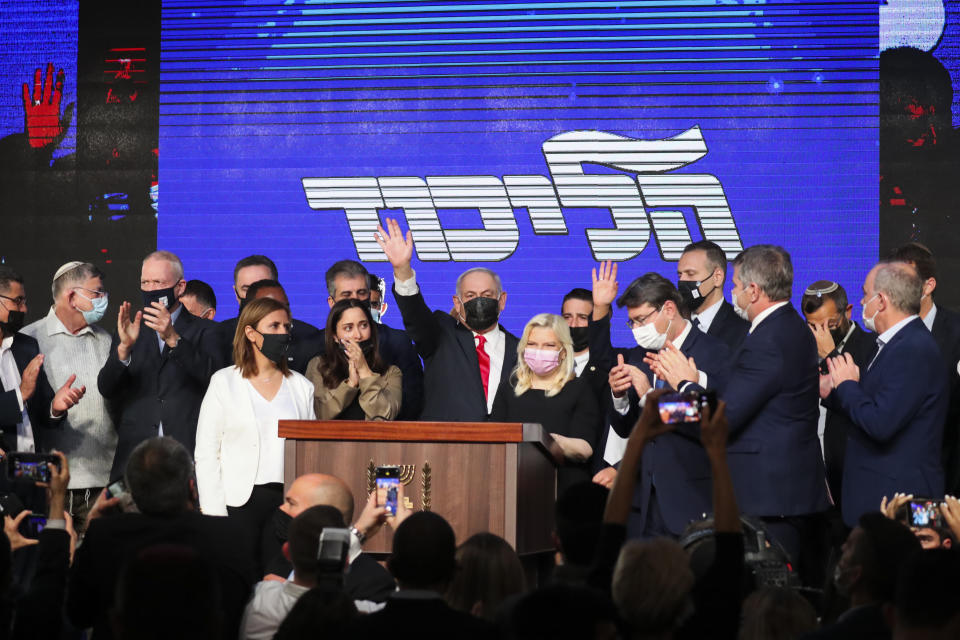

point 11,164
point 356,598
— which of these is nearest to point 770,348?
point 356,598

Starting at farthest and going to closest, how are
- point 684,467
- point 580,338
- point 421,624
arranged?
1. point 580,338
2. point 684,467
3. point 421,624

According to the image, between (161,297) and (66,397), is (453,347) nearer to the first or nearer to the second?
(161,297)

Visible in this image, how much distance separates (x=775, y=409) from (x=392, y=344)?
1989mm

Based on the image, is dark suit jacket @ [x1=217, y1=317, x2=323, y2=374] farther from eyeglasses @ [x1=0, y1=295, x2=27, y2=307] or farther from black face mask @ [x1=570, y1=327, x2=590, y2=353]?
black face mask @ [x1=570, y1=327, x2=590, y2=353]

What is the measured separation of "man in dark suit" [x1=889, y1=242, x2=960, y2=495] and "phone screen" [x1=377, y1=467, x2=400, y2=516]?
273 cm

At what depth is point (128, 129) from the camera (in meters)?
7.83

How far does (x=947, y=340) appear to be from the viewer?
5941 millimetres

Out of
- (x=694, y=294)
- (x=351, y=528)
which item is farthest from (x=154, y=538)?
(x=694, y=294)

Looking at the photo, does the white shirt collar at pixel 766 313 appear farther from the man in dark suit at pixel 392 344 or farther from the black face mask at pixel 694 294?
the man in dark suit at pixel 392 344

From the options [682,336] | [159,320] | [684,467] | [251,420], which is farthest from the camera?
[159,320]

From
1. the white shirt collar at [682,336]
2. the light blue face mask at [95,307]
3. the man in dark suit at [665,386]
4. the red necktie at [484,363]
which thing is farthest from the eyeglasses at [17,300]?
the white shirt collar at [682,336]

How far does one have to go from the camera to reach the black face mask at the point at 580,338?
6148mm

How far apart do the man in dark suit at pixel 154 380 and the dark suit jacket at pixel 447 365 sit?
3.18 feet

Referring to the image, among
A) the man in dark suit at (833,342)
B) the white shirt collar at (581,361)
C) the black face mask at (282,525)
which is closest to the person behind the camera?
the black face mask at (282,525)
